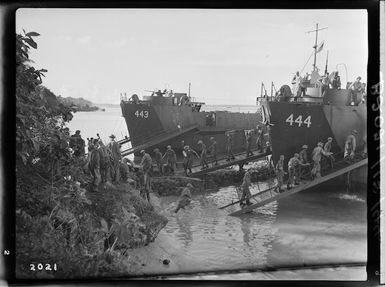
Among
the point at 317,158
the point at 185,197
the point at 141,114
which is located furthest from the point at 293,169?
the point at 141,114

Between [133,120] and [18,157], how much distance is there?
0.69m

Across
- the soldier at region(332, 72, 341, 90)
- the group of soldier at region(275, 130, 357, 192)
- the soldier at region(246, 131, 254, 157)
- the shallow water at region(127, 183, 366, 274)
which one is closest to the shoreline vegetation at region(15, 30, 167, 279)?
the shallow water at region(127, 183, 366, 274)

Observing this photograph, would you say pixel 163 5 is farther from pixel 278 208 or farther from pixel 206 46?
pixel 278 208

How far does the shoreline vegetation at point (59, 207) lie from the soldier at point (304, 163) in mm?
836

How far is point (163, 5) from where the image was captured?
275 cm

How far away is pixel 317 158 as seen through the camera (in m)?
2.80

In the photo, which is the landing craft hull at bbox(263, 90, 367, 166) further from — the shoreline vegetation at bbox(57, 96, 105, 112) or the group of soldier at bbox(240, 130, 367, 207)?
the shoreline vegetation at bbox(57, 96, 105, 112)

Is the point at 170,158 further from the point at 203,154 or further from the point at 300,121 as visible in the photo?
the point at 300,121

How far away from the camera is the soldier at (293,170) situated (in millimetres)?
2801

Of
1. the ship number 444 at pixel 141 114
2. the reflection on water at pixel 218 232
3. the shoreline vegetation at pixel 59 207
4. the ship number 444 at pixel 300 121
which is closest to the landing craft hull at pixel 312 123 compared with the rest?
the ship number 444 at pixel 300 121

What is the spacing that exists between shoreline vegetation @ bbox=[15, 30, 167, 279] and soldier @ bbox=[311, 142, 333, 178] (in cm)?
91

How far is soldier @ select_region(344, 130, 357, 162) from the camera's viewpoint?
2.75m

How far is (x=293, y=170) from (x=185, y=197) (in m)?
0.64

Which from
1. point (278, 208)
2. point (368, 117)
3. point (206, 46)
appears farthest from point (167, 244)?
point (368, 117)
